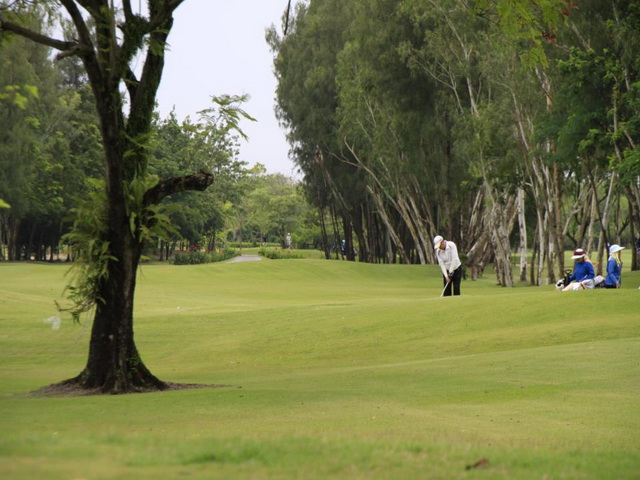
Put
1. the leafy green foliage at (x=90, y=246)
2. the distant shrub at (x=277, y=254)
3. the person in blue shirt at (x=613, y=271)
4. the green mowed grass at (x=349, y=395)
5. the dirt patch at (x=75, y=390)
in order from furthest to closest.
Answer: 1. the distant shrub at (x=277, y=254)
2. the person in blue shirt at (x=613, y=271)
3. the leafy green foliage at (x=90, y=246)
4. the dirt patch at (x=75, y=390)
5. the green mowed grass at (x=349, y=395)

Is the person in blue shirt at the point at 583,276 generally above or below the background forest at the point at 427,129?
below

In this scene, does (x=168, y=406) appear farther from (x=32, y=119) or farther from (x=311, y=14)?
(x=311, y=14)

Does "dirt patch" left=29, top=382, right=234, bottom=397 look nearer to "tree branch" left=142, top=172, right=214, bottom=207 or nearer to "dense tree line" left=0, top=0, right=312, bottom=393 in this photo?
"dense tree line" left=0, top=0, right=312, bottom=393

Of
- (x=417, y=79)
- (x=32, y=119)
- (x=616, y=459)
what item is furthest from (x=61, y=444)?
(x=32, y=119)

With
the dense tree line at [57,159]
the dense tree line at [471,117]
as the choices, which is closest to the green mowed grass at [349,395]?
the dense tree line at [471,117]

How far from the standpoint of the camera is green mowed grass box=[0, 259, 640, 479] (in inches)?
267

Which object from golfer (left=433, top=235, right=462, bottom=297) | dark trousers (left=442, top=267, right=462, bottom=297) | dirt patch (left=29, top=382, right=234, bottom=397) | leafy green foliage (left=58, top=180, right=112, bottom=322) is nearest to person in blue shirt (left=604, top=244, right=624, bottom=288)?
golfer (left=433, top=235, right=462, bottom=297)

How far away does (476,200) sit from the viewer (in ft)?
209

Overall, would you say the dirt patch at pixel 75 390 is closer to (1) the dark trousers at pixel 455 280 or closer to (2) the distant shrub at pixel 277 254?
(1) the dark trousers at pixel 455 280

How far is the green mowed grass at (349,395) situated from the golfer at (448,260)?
4.79 feet

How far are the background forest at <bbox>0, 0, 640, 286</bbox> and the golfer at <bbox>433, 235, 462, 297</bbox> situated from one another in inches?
216

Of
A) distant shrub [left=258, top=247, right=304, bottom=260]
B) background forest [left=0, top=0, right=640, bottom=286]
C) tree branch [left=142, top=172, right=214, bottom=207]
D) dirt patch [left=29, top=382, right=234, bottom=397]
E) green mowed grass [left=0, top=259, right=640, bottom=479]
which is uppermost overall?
background forest [left=0, top=0, right=640, bottom=286]

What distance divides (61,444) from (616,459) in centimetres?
424

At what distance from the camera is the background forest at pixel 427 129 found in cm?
3769
